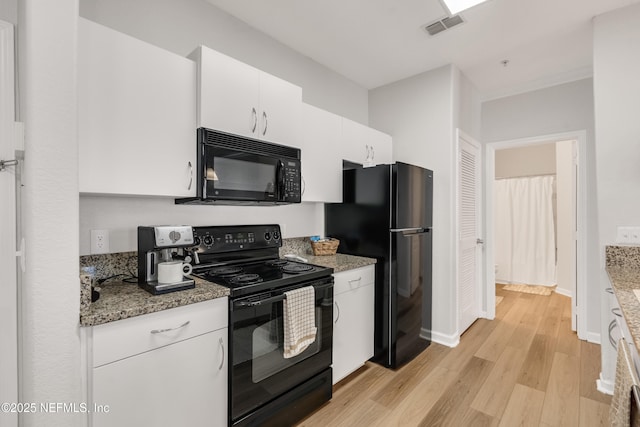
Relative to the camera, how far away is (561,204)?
184 inches

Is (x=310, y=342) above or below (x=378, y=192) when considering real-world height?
below

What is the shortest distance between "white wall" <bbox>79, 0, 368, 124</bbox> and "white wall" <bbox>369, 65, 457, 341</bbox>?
740 mm

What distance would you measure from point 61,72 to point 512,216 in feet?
19.8

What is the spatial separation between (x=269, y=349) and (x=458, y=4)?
2.45 meters

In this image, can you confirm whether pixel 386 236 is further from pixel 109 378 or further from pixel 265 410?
pixel 109 378

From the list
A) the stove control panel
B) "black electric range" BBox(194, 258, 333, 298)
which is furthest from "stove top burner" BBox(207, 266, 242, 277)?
the stove control panel

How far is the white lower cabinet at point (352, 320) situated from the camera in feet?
7.22

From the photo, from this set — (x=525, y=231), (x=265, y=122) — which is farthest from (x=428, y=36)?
(x=525, y=231)

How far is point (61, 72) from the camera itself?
116cm

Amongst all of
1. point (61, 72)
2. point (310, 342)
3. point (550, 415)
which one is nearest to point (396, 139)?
point (310, 342)

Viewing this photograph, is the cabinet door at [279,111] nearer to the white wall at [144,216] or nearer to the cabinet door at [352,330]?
the white wall at [144,216]

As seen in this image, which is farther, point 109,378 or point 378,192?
point 378,192

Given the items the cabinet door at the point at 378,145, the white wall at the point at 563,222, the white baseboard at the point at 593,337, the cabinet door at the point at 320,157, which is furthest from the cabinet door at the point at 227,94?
the white wall at the point at 563,222

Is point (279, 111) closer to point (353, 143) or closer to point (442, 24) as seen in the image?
point (353, 143)
